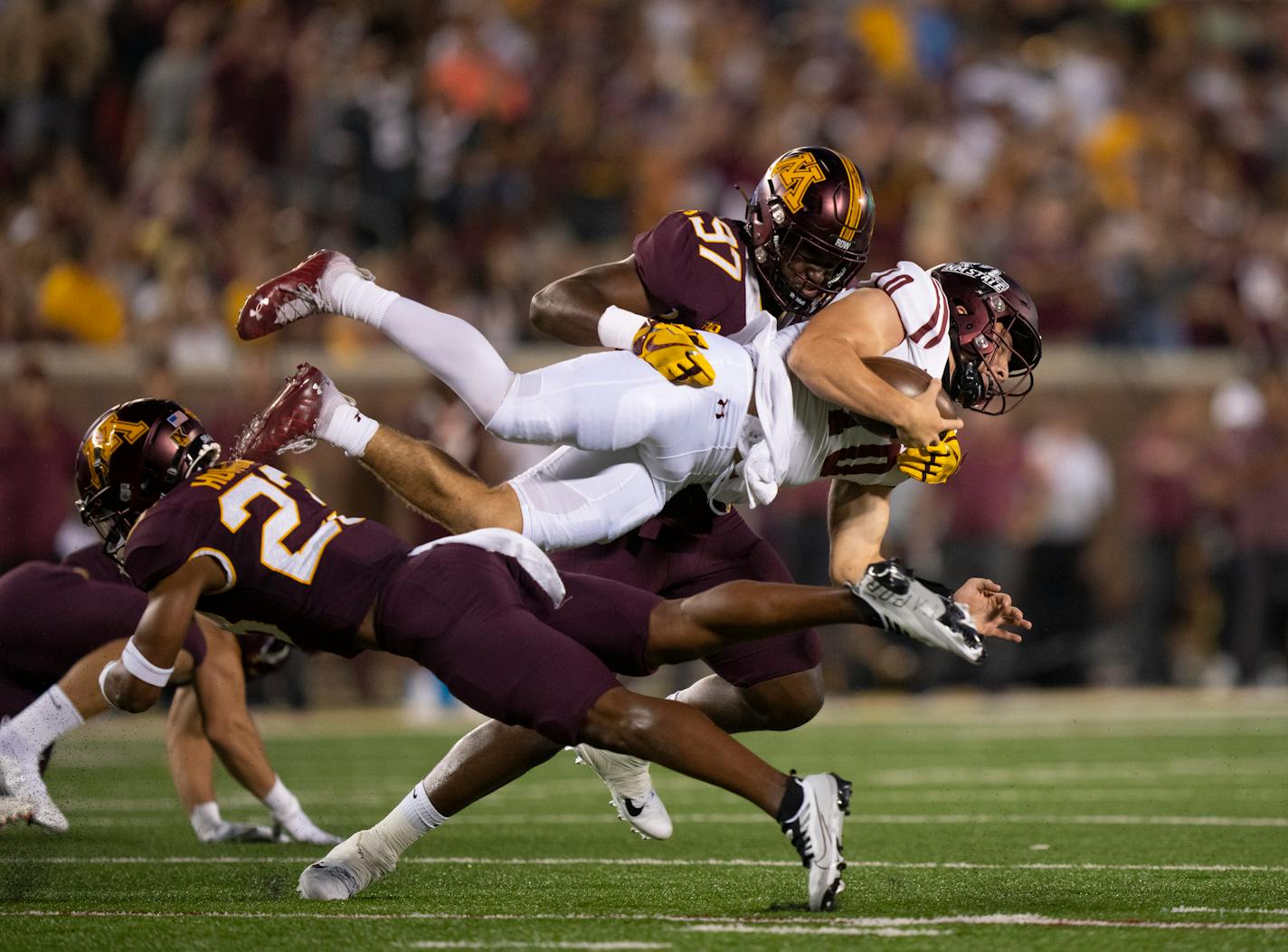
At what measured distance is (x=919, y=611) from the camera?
3.92 metres

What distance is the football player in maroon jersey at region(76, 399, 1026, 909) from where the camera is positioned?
3.92 metres

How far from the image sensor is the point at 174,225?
10.8 meters

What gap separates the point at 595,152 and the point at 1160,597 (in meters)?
4.49

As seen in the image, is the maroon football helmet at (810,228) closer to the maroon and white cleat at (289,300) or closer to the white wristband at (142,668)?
the maroon and white cleat at (289,300)

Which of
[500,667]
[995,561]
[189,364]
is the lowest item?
[995,561]

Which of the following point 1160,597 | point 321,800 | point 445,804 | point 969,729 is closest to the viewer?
point 445,804

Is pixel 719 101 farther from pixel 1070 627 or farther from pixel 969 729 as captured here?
pixel 969 729

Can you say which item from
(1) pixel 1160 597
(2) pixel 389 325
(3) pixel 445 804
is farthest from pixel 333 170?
(3) pixel 445 804

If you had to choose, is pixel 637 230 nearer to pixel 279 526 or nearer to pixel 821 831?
pixel 279 526

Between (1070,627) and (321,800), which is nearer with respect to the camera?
(321,800)

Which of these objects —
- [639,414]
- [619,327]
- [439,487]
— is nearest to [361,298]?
[439,487]

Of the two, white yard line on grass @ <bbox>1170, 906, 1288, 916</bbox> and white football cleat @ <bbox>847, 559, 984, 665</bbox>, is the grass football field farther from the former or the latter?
white football cleat @ <bbox>847, 559, 984, 665</bbox>

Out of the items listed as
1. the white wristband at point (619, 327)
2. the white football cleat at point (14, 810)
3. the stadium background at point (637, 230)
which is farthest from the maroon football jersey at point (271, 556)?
the stadium background at point (637, 230)

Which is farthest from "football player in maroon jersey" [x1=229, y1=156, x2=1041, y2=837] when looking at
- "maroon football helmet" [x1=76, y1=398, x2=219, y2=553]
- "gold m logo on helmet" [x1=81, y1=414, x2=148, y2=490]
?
"gold m logo on helmet" [x1=81, y1=414, x2=148, y2=490]
